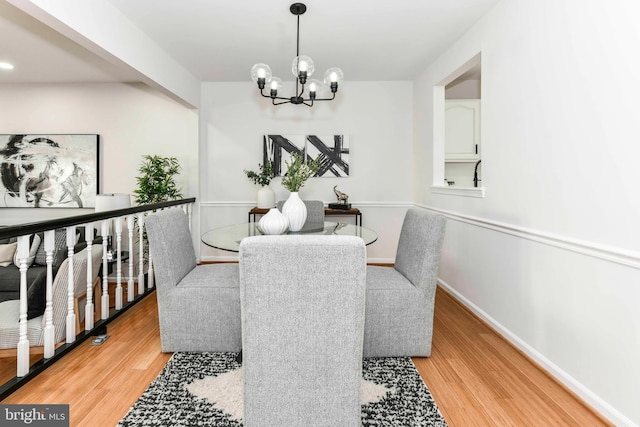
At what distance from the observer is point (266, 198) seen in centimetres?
452

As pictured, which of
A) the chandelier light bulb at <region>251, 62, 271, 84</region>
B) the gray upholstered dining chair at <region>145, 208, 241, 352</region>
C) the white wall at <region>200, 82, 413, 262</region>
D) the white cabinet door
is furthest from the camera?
the white wall at <region>200, 82, 413, 262</region>

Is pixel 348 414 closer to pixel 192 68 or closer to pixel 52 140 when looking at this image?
pixel 192 68

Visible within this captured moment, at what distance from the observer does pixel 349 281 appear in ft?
3.92

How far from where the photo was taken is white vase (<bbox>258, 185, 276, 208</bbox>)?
4516 millimetres

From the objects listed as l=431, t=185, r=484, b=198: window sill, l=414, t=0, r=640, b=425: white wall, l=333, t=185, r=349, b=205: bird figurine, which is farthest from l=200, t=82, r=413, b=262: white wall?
l=414, t=0, r=640, b=425: white wall

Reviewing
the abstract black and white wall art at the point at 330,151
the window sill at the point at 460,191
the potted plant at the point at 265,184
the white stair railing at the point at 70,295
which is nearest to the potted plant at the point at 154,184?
the potted plant at the point at 265,184

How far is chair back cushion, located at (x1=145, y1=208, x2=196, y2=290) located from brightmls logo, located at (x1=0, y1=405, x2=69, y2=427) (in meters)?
0.73

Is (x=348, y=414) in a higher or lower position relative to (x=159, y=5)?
lower

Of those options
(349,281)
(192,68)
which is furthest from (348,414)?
(192,68)

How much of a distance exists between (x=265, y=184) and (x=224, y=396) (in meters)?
3.03

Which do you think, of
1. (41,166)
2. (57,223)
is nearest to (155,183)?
(41,166)

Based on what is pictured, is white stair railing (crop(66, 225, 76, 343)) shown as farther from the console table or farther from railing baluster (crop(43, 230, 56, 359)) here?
the console table

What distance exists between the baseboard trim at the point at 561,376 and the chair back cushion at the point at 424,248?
0.76m

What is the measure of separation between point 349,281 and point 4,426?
5.36ft
